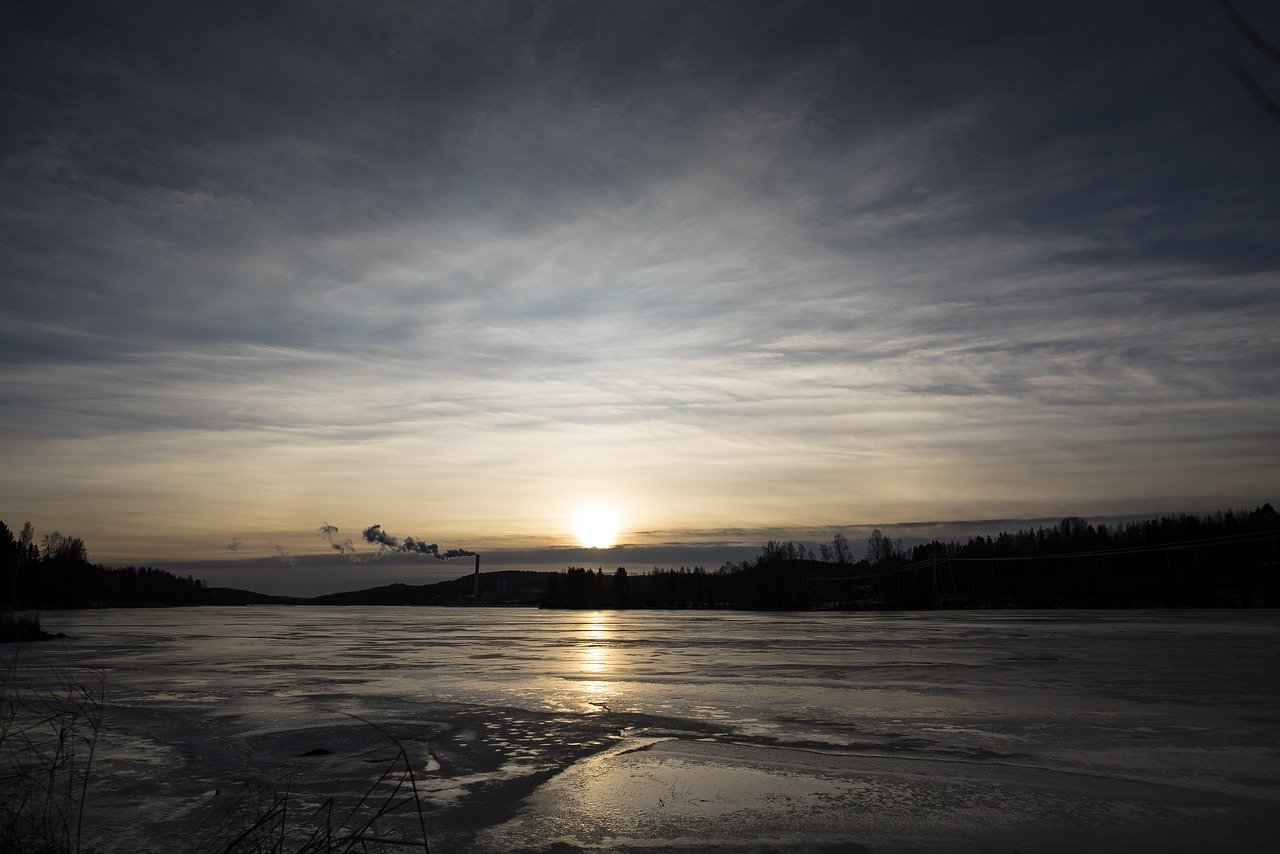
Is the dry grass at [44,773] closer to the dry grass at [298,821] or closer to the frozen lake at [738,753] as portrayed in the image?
the frozen lake at [738,753]

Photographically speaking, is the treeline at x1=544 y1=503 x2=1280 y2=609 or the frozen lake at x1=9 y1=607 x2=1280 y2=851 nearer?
the frozen lake at x1=9 y1=607 x2=1280 y2=851

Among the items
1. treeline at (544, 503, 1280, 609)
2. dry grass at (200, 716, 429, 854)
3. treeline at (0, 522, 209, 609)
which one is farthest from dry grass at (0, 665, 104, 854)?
treeline at (544, 503, 1280, 609)

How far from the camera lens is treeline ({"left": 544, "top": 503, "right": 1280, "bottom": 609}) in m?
96.8

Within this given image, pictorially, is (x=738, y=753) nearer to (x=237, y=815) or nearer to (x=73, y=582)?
(x=237, y=815)

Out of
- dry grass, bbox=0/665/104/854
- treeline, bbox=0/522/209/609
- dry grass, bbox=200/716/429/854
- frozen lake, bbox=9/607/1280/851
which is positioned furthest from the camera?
treeline, bbox=0/522/209/609

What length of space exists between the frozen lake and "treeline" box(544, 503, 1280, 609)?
91231 millimetres

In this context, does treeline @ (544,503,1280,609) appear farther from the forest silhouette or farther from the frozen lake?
the frozen lake

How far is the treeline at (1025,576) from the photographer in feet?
317

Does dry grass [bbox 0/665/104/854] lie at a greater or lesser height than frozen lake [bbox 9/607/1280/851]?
greater

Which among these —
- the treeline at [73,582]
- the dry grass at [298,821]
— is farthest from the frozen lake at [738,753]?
→ the treeline at [73,582]

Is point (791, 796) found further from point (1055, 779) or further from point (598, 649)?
point (598, 649)

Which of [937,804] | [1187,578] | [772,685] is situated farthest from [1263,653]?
[1187,578]

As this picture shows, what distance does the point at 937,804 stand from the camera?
665cm

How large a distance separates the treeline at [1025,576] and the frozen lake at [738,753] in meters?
91.2
